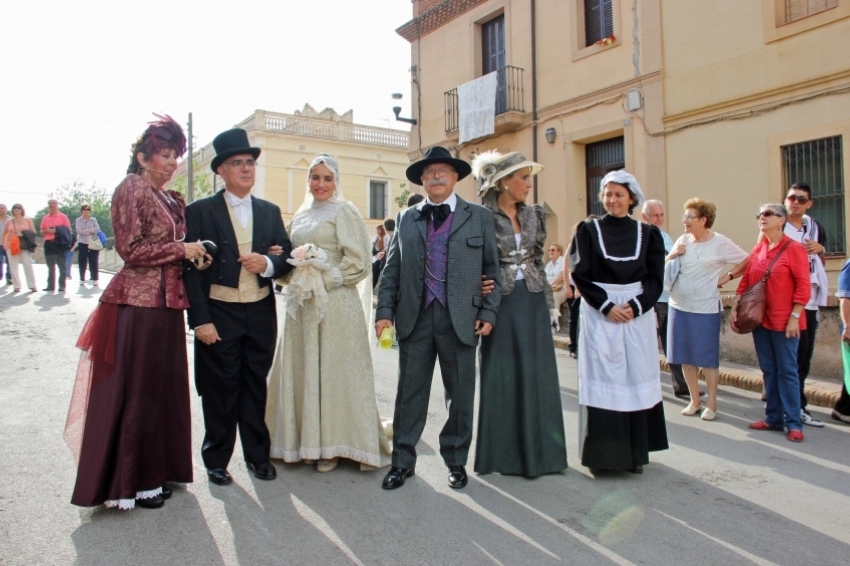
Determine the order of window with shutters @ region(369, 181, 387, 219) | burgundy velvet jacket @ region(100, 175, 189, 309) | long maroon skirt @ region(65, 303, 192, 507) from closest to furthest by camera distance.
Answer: long maroon skirt @ region(65, 303, 192, 507), burgundy velvet jacket @ region(100, 175, 189, 309), window with shutters @ region(369, 181, 387, 219)

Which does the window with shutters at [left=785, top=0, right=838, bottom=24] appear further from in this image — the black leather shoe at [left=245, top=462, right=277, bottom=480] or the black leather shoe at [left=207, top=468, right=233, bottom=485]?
the black leather shoe at [left=207, top=468, right=233, bottom=485]

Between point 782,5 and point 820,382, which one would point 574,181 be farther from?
point 820,382

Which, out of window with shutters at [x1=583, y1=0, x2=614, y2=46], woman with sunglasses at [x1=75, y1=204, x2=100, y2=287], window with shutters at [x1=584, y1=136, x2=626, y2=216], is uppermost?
window with shutters at [x1=583, y1=0, x2=614, y2=46]

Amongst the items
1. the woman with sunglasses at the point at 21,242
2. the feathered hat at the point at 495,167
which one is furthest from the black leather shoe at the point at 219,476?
the woman with sunglasses at the point at 21,242

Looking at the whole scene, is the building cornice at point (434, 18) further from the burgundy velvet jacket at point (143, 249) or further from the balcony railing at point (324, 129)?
the balcony railing at point (324, 129)

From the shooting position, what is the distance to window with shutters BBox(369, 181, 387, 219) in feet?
113

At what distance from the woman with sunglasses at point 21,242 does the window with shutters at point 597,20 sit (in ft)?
38.7

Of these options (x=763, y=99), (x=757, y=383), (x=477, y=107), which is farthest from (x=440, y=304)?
(x=477, y=107)

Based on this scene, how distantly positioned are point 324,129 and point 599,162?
70.4 ft

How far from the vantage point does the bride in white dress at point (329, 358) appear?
14.4 feet

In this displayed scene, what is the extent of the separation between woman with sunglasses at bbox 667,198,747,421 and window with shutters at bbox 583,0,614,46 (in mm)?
7910

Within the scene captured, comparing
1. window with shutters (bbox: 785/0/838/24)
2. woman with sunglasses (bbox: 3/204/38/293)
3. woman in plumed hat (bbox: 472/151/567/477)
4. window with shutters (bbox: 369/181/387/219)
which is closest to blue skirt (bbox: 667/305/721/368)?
woman in plumed hat (bbox: 472/151/567/477)

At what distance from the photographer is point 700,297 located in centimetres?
613

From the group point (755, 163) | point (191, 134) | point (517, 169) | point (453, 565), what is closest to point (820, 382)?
point (755, 163)
